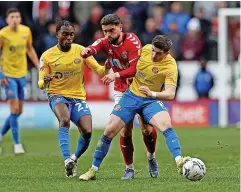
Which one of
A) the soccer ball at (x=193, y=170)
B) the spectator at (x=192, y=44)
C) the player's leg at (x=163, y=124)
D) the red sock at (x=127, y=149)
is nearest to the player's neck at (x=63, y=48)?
the red sock at (x=127, y=149)

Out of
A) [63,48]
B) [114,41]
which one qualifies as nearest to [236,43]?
[63,48]

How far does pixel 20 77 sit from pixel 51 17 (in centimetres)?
855

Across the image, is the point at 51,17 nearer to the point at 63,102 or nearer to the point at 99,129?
the point at 99,129

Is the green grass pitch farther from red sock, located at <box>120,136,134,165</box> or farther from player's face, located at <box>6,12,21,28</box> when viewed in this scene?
player's face, located at <box>6,12,21,28</box>

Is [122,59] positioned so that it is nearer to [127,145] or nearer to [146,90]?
[146,90]

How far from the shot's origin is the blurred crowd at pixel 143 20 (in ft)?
86.8

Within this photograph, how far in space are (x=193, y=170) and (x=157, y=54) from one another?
5.36ft

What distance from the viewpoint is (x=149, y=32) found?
26.0 meters

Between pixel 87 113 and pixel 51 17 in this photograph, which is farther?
pixel 51 17

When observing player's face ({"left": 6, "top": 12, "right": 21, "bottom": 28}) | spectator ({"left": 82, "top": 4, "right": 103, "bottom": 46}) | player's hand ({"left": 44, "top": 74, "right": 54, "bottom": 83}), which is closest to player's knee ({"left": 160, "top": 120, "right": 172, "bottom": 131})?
player's hand ({"left": 44, "top": 74, "right": 54, "bottom": 83})

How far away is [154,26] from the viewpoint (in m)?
26.1

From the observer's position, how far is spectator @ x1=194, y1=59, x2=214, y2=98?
26.5 m

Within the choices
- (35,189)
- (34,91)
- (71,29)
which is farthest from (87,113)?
(34,91)

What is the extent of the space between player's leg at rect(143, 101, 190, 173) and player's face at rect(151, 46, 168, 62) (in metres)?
0.59
